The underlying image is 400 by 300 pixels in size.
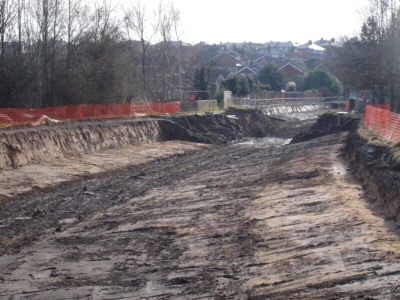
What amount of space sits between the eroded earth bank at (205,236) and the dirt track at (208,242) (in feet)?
0.09

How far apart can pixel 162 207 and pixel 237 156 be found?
1328cm

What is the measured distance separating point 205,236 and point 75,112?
2071 cm

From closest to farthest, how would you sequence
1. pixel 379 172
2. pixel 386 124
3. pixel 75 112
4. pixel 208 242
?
pixel 208 242, pixel 379 172, pixel 386 124, pixel 75 112

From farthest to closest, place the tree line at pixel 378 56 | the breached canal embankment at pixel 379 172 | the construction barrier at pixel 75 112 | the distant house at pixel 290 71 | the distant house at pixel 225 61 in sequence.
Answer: the distant house at pixel 225 61 < the distant house at pixel 290 71 < the tree line at pixel 378 56 < the construction barrier at pixel 75 112 < the breached canal embankment at pixel 379 172

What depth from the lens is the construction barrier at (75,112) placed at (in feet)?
78.6

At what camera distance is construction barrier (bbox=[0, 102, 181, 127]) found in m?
24.0

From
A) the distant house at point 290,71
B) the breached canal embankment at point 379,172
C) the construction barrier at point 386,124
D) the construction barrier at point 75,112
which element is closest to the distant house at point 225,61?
the distant house at point 290,71

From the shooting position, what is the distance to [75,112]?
29438 mm

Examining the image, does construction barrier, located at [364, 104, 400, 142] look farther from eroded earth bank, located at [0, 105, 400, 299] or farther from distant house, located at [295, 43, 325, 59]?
distant house, located at [295, 43, 325, 59]

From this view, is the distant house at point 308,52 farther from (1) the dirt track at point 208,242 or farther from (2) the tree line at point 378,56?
(1) the dirt track at point 208,242

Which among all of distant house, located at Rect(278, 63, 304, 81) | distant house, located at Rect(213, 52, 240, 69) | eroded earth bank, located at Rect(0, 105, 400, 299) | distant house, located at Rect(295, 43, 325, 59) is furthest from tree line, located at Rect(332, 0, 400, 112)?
distant house, located at Rect(295, 43, 325, 59)

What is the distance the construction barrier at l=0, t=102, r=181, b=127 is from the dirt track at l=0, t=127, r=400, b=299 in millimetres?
8080

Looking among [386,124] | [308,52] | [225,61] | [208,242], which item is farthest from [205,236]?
[308,52]

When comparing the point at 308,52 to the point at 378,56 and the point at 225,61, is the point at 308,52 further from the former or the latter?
the point at 378,56
